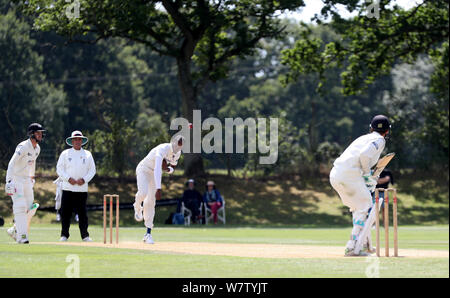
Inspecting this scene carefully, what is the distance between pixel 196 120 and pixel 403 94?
1206 centimetres

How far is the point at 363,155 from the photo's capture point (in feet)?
48.6

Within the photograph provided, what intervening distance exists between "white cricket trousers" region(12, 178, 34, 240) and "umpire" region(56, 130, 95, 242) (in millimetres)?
953

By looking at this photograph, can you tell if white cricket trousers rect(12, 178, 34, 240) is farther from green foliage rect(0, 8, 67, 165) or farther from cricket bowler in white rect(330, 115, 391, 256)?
green foliage rect(0, 8, 67, 165)

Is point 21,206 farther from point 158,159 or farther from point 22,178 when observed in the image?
point 158,159

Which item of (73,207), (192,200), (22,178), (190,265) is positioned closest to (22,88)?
(192,200)

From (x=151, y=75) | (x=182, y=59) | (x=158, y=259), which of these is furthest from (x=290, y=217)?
(x=151, y=75)

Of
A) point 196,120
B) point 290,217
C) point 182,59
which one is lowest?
point 290,217

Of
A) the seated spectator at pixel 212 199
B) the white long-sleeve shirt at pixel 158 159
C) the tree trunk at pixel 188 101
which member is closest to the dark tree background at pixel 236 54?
the tree trunk at pixel 188 101

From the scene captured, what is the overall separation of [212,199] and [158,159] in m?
15.6

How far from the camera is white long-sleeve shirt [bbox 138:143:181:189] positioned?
60.1ft

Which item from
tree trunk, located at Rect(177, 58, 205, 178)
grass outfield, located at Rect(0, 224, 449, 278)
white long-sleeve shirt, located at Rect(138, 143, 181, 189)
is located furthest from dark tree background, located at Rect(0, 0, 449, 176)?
grass outfield, located at Rect(0, 224, 449, 278)

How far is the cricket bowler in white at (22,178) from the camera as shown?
59.0 feet

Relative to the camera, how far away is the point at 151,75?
287 feet
